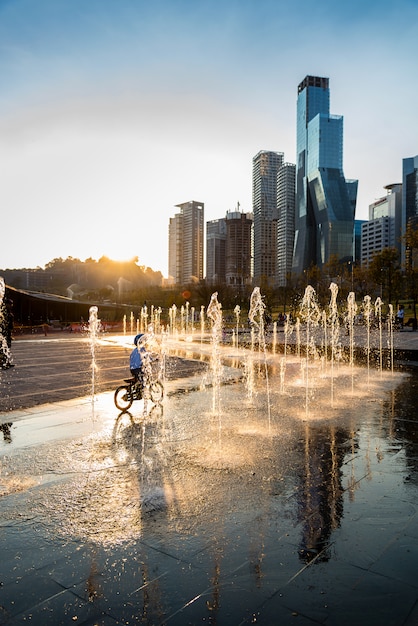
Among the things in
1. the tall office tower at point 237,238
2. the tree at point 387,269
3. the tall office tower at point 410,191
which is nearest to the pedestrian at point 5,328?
the tree at point 387,269

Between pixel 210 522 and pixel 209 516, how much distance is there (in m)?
0.11

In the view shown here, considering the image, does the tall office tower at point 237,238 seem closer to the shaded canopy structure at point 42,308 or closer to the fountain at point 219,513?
the shaded canopy structure at point 42,308

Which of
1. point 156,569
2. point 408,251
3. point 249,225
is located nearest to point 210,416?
point 156,569

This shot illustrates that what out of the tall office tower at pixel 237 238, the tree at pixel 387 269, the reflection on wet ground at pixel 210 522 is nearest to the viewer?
the reflection on wet ground at pixel 210 522

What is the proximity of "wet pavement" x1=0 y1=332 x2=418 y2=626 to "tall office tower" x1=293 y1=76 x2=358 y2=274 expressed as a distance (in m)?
126

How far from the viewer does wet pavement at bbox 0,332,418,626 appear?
9.79 feet

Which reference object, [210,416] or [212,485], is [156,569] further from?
[210,416]

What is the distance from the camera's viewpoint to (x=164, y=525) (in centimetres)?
400

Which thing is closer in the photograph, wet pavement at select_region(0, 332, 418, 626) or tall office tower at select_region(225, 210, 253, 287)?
wet pavement at select_region(0, 332, 418, 626)

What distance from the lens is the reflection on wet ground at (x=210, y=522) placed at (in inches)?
117

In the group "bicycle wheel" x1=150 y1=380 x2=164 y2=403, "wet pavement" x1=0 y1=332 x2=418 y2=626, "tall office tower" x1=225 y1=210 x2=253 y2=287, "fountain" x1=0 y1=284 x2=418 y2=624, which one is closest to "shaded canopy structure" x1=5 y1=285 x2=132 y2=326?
"bicycle wheel" x1=150 y1=380 x2=164 y2=403

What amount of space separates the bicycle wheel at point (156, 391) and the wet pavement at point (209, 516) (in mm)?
503

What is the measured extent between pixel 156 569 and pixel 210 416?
4.69m

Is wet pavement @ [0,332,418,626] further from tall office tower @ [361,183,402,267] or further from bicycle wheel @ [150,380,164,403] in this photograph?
tall office tower @ [361,183,402,267]
